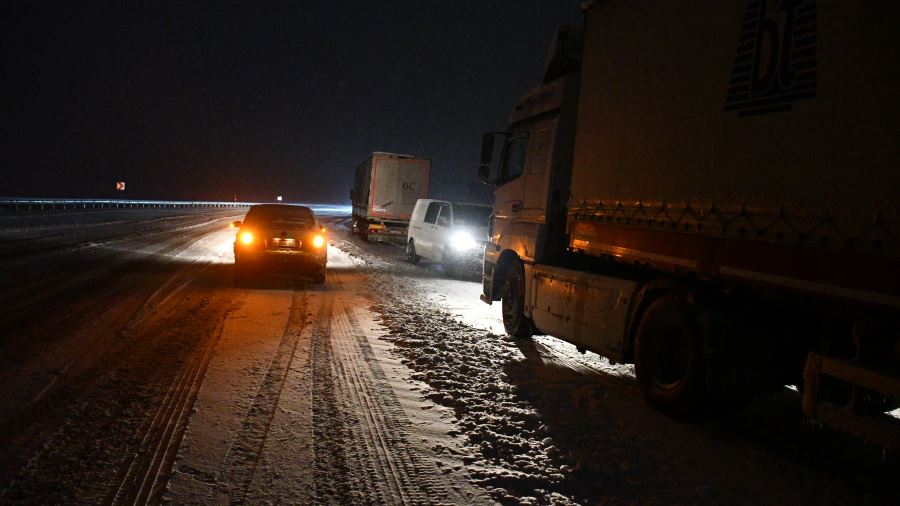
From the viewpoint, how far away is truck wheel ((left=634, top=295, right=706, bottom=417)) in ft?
17.4

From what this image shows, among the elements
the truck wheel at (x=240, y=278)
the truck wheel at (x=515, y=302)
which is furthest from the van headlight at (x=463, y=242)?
the truck wheel at (x=515, y=302)

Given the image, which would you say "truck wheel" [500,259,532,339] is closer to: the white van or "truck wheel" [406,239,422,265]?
the white van

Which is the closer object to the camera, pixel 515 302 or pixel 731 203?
pixel 731 203

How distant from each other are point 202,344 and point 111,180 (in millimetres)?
115067

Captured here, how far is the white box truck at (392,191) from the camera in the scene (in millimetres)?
26422

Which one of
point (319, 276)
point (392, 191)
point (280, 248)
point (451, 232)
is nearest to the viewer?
point (280, 248)

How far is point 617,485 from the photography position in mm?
4090

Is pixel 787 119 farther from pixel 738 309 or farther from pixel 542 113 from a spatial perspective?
pixel 542 113

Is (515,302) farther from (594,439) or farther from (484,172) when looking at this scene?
(594,439)

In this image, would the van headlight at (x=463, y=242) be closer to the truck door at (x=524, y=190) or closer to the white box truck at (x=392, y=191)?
the truck door at (x=524, y=190)

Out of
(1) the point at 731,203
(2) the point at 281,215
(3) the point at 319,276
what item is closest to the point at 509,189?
(1) the point at 731,203

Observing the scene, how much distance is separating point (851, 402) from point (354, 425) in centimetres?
340

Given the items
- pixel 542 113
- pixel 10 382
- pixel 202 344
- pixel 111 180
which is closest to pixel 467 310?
pixel 542 113

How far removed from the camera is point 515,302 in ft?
29.6
